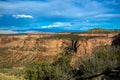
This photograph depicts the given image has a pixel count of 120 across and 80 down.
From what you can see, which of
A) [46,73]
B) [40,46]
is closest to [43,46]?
[40,46]

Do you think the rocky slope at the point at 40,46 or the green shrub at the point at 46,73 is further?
the rocky slope at the point at 40,46

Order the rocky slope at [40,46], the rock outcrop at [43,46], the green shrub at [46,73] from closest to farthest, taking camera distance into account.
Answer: the green shrub at [46,73] < the rocky slope at [40,46] < the rock outcrop at [43,46]

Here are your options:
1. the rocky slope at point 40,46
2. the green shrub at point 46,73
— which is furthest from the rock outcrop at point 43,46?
the green shrub at point 46,73

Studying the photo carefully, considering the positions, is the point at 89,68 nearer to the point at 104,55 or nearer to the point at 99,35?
the point at 104,55

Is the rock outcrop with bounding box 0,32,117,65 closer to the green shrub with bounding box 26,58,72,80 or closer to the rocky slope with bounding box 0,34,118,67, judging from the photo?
the rocky slope with bounding box 0,34,118,67

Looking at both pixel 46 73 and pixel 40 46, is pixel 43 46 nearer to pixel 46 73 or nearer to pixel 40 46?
pixel 40 46

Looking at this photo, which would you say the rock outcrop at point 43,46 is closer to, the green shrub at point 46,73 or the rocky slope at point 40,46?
the rocky slope at point 40,46

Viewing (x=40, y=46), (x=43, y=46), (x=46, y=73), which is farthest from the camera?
(x=40, y=46)

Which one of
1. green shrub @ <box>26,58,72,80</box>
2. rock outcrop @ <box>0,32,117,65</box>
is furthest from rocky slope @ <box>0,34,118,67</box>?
green shrub @ <box>26,58,72,80</box>

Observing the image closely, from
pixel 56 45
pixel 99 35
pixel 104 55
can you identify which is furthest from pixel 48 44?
pixel 104 55

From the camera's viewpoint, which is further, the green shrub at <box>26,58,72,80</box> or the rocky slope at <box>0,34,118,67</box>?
the rocky slope at <box>0,34,118,67</box>

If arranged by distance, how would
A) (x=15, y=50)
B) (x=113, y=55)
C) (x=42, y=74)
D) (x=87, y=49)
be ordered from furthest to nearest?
(x=15, y=50) → (x=87, y=49) → (x=113, y=55) → (x=42, y=74)

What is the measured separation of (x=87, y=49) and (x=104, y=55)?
6842 centimetres

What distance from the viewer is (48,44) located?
120 metres
